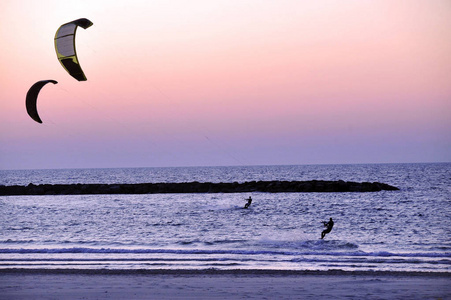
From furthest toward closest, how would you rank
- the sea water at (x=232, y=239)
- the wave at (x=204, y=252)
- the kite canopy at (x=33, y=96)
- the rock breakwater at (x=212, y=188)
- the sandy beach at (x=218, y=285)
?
the rock breakwater at (x=212, y=188) < the kite canopy at (x=33, y=96) < the wave at (x=204, y=252) < the sea water at (x=232, y=239) < the sandy beach at (x=218, y=285)

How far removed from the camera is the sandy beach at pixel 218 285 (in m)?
9.24

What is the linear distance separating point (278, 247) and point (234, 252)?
1883 mm

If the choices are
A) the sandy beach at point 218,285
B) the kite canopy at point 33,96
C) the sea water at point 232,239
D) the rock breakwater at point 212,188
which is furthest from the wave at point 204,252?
the rock breakwater at point 212,188

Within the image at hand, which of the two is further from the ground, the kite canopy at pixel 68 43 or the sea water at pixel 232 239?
the kite canopy at pixel 68 43

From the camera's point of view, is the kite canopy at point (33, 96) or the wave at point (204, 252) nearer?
the wave at point (204, 252)

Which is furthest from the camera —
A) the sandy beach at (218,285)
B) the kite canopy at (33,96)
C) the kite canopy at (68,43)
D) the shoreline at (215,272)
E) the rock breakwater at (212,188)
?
the rock breakwater at (212,188)

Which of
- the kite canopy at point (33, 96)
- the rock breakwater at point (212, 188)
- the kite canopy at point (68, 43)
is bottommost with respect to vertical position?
the rock breakwater at point (212, 188)

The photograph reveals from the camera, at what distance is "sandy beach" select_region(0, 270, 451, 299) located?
30.3 ft

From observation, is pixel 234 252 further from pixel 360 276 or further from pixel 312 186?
Answer: pixel 312 186

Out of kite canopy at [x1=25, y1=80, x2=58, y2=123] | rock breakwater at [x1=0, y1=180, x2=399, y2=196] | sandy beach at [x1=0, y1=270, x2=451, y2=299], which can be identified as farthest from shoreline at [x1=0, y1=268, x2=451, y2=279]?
rock breakwater at [x1=0, y1=180, x2=399, y2=196]

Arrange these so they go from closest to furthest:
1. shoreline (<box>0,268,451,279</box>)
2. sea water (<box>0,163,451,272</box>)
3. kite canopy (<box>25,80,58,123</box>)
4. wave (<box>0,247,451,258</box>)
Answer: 1. shoreline (<box>0,268,451,279</box>)
2. sea water (<box>0,163,451,272</box>)
3. wave (<box>0,247,451,258</box>)
4. kite canopy (<box>25,80,58,123</box>)

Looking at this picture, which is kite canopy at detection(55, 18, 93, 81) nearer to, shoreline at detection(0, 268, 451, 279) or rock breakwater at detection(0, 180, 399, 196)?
shoreline at detection(0, 268, 451, 279)

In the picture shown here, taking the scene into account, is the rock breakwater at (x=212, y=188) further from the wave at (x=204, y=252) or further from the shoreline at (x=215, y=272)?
the shoreline at (x=215, y=272)

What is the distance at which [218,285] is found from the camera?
10078 millimetres
